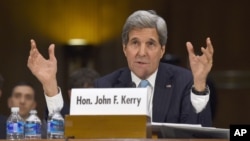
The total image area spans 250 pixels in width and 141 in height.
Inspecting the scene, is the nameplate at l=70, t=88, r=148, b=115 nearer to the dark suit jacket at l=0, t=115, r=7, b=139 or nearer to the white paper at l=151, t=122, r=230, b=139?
the white paper at l=151, t=122, r=230, b=139

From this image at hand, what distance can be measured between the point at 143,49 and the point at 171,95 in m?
0.33

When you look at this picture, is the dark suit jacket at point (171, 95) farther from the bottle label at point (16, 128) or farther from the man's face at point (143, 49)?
the bottle label at point (16, 128)

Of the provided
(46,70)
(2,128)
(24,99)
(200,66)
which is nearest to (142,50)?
(200,66)

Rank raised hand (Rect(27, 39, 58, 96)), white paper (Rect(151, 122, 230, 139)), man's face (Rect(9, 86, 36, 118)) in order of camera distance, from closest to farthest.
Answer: white paper (Rect(151, 122, 230, 139)) → raised hand (Rect(27, 39, 58, 96)) → man's face (Rect(9, 86, 36, 118))

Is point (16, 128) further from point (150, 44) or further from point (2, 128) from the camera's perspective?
point (2, 128)

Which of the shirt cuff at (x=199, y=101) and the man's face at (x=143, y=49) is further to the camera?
the man's face at (x=143, y=49)

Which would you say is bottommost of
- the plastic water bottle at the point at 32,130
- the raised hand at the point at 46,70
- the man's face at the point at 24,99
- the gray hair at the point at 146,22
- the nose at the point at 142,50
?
the man's face at the point at 24,99

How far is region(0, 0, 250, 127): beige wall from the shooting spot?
388 inches

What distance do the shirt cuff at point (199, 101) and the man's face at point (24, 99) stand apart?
3.21 meters

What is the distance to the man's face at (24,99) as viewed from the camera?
25.8 feet

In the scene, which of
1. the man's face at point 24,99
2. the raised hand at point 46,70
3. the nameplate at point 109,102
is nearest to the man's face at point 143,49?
the raised hand at point 46,70

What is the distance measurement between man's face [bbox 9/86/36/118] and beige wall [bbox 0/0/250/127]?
1.74 m

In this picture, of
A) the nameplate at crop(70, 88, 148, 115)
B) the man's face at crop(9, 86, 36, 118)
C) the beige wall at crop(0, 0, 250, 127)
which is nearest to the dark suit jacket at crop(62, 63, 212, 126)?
the nameplate at crop(70, 88, 148, 115)

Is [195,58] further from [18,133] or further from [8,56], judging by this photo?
[8,56]
